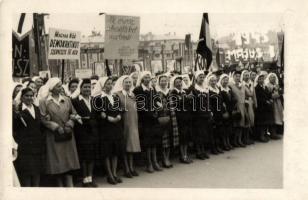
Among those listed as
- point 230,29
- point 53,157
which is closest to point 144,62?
point 230,29

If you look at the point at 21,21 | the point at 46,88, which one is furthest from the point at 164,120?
the point at 21,21

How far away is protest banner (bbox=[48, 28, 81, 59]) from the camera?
163 inches

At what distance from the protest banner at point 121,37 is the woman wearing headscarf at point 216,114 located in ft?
2.15

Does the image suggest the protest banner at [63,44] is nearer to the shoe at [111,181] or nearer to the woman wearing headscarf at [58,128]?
the woman wearing headscarf at [58,128]

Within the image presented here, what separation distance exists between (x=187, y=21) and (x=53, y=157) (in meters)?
1.34

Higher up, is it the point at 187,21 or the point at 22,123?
the point at 187,21

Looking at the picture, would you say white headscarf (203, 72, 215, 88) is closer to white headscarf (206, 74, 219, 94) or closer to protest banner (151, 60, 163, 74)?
white headscarf (206, 74, 219, 94)

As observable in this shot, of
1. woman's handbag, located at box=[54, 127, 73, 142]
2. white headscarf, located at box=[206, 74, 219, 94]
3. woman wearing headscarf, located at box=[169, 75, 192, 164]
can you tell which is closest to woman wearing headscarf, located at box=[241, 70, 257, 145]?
white headscarf, located at box=[206, 74, 219, 94]

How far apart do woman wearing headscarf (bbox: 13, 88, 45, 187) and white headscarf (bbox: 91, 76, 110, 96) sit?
1.39ft

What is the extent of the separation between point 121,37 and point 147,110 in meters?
0.57

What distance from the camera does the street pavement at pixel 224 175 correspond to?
4207 millimetres

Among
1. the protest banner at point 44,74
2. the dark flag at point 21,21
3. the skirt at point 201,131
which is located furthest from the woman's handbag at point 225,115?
the dark flag at point 21,21

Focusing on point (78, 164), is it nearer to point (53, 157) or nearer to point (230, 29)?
point (53, 157)
